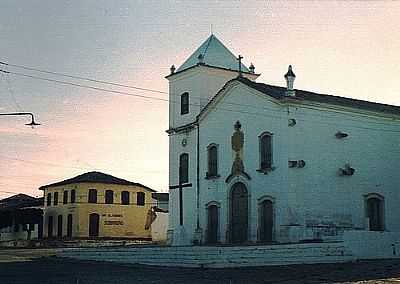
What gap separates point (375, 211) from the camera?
34.7m

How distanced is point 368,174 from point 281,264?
38.4 ft

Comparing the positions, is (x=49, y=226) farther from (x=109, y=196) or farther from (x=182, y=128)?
(x=182, y=128)

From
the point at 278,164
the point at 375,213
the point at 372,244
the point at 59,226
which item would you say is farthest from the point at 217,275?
the point at 59,226

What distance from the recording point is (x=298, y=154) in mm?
32156

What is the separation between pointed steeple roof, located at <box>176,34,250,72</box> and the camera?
4072 cm

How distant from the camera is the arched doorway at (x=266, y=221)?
1289 inches

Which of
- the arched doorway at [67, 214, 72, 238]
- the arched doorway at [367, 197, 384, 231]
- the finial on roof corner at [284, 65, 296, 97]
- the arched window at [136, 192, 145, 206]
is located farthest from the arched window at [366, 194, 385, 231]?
the arched doorway at [67, 214, 72, 238]

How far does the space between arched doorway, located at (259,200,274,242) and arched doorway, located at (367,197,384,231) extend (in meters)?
5.36

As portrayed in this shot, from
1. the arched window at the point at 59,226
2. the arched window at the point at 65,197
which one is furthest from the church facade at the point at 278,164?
the arched window at the point at 59,226

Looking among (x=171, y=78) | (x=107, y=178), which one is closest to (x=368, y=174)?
(x=171, y=78)

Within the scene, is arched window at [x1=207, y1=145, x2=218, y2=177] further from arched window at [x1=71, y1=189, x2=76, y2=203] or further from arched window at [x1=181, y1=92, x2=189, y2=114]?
arched window at [x1=71, y1=189, x2=76, y2=203]

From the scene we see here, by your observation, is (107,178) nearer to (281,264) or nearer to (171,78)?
(171,78)

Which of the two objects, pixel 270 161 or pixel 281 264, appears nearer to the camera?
pixel 281 264

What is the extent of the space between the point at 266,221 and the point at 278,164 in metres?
3.00
